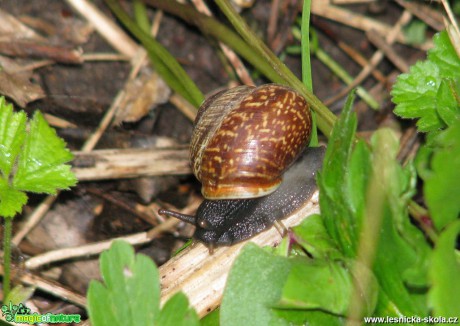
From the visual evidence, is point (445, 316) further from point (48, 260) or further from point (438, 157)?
point (48, 260)

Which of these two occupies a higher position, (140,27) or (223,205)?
(140,27)

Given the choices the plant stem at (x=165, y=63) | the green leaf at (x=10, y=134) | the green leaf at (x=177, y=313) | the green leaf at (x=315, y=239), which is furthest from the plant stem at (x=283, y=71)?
the green leaf at (x=177, y=313)

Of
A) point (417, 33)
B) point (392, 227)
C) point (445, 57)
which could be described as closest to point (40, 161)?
point (392, 227)

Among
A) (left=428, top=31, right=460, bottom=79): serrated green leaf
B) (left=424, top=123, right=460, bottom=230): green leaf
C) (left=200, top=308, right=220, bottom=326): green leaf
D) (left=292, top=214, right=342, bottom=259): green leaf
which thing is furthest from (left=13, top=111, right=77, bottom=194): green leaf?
(left=428, top=31, right=460, bottom=79): serrated green leaf

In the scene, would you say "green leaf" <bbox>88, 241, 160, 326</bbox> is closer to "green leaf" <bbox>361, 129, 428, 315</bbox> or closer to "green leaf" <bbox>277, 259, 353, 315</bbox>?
"green leaf" <bbox>277, 259, 353, 315</bbox>

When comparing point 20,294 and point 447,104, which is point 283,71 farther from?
point 20,294

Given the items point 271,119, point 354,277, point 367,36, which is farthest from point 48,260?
point 367,36
